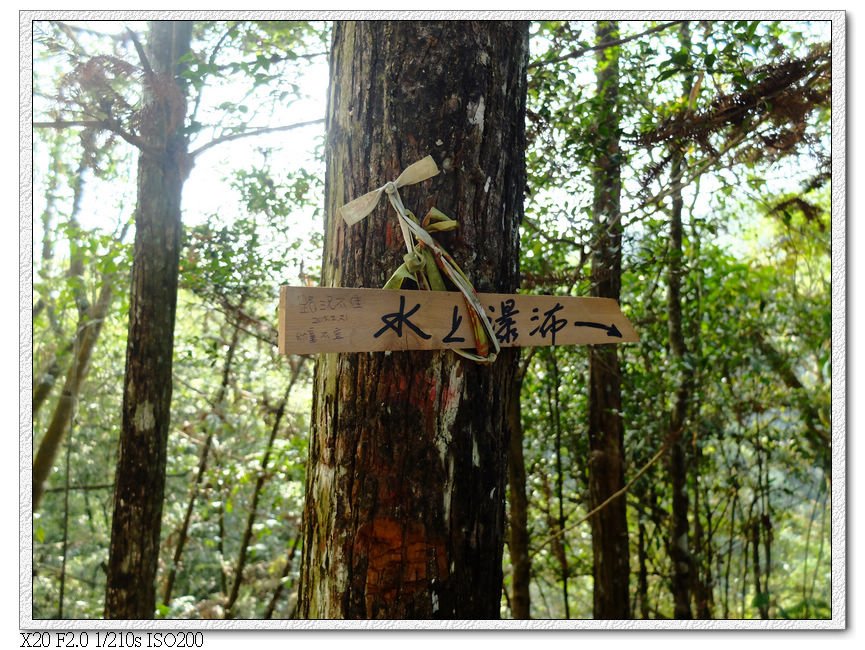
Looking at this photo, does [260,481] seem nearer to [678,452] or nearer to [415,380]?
[678,452]

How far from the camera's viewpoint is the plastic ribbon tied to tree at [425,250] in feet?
3.53

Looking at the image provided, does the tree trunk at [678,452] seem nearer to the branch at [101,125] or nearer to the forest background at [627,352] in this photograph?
the forest background at [627,352]

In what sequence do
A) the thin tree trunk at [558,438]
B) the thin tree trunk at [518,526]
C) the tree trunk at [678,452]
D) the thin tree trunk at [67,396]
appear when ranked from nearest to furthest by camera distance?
the thin tree trunk at [518,526] → the tree trunk at [678,452] → the thin tree trunk at [558,438] → the thin tree trunk at [67,396]

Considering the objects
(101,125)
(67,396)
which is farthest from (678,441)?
(67,396)

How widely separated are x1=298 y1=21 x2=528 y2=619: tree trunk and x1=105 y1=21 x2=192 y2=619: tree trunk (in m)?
1.89

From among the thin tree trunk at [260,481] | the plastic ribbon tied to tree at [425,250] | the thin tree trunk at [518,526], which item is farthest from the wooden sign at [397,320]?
the thin tree trunk at [260,481]

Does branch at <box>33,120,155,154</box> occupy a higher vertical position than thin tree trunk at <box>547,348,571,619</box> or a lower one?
higher

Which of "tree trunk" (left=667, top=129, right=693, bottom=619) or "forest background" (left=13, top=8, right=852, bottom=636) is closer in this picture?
"forest background" (left=13, top=8, right=852, bottom=636)

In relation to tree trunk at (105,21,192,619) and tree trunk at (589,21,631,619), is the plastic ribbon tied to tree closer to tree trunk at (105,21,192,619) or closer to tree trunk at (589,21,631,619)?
tree trunk at (105,21,192,619)

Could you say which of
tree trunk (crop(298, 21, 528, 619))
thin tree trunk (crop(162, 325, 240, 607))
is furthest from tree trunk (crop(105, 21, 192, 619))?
thin tree trunk (crop(162, 325, 240, 607))

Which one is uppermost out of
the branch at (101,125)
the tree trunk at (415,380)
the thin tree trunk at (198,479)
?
the branch at (101,125)

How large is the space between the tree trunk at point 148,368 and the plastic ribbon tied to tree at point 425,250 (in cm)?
198

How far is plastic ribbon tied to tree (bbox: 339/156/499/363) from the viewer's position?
3.53ft

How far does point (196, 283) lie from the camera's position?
12.7 feet
